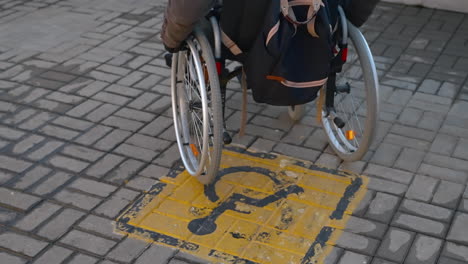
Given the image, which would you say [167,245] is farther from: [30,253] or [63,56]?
[63,56]

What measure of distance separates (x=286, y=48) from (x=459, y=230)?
4.53 feet

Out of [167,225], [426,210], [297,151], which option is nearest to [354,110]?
[297,151]

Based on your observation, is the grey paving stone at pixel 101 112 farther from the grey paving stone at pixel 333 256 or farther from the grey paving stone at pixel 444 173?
the grey paving stone at pixel 444 173

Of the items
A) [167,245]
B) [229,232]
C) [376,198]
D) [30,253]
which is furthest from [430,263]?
[30,253]

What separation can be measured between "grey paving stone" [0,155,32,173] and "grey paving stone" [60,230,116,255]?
0.82m

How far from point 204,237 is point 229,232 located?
0.47ft

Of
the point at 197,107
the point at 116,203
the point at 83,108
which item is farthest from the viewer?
the point at 83,108

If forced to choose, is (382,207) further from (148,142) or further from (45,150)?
(45,150)

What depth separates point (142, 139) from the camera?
4621 millimetres

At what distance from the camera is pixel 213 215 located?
3.83m

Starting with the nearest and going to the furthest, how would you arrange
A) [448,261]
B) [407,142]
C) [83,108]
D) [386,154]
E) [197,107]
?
1. [448,261]
2. [197,107]
3. [386,154]
4. [407,142]
5. [83,108]

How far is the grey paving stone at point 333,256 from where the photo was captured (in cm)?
346

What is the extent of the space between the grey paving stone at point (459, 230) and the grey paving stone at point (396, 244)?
0.72 feet

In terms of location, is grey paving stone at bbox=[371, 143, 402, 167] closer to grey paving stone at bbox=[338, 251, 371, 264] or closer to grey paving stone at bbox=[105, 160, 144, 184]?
grey paving stone at bbox=[338, 251, 371, 264]
